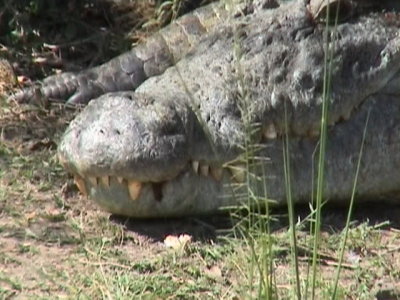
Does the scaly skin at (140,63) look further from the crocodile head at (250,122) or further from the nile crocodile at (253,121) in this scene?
the crocodile head at (250,122)

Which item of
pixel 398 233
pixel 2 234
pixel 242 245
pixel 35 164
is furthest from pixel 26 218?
pixel 398 233

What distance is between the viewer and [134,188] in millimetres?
4379

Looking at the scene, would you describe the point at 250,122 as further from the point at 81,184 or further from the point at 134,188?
the point at 81,184

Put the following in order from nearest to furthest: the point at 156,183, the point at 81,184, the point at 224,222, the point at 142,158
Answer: the point at 142,158
the point at 156,183
the point at 81,184
the point at 224,222

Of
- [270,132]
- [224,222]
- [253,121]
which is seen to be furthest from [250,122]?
[224,222]

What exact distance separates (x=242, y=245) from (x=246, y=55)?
92 centimetres

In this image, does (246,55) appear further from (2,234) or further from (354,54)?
(2,234)

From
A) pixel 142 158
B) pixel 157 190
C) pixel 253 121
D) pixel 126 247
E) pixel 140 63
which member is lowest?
pixel 126 247

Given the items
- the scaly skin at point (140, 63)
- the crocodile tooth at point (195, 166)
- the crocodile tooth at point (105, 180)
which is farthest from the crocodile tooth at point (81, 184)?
the scaly skin at point (140, 63)

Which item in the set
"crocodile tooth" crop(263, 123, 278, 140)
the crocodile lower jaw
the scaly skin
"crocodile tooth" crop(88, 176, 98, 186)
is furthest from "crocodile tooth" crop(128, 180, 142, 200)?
the scaly skin

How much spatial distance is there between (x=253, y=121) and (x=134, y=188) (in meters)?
0.52

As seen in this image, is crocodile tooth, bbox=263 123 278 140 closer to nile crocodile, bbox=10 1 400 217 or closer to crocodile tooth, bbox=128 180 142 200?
nile crocodile, bbox=10 1 400 217

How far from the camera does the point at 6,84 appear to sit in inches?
240

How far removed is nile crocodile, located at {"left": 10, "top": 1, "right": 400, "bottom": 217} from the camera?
14.3ft
